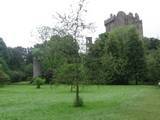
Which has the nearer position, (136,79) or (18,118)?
(18,118)

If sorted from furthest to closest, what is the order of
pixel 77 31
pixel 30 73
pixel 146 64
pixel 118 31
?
1. pixel 30 73
2. pixel 118 31
3. pixel 146 64
4. pixel 77 31

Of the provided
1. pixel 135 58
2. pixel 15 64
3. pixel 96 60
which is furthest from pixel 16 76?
pixel 96 60

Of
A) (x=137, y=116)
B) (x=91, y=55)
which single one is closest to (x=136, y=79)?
(x=91, y=55)

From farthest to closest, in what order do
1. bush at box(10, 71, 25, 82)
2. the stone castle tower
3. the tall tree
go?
the stone castle tower, bush at box(10, 71, 25, 82), the tall tree

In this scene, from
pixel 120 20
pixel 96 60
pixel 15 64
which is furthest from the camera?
pixel 120 20

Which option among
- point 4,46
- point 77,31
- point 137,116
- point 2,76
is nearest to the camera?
point 137,116

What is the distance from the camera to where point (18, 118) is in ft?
57.9

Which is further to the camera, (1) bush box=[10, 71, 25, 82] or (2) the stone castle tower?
(2) the stone castle tower

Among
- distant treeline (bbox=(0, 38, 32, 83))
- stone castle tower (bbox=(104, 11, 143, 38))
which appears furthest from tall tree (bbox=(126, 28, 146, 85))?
stone castle tower (bbox=(104, 11, 143, 38))

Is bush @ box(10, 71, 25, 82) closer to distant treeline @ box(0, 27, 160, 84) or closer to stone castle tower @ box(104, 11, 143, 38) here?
distant treeline @ box(0, 27, 160, 84)

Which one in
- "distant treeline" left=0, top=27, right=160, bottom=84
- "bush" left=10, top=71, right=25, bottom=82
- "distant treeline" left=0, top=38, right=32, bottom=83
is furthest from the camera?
"distant treeline" left=0, top=38, right=32, bottom=83

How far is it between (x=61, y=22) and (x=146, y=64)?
4485cm

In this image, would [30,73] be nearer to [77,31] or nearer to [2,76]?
[2,76]

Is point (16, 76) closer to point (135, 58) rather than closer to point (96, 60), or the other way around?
point (135, 58)
